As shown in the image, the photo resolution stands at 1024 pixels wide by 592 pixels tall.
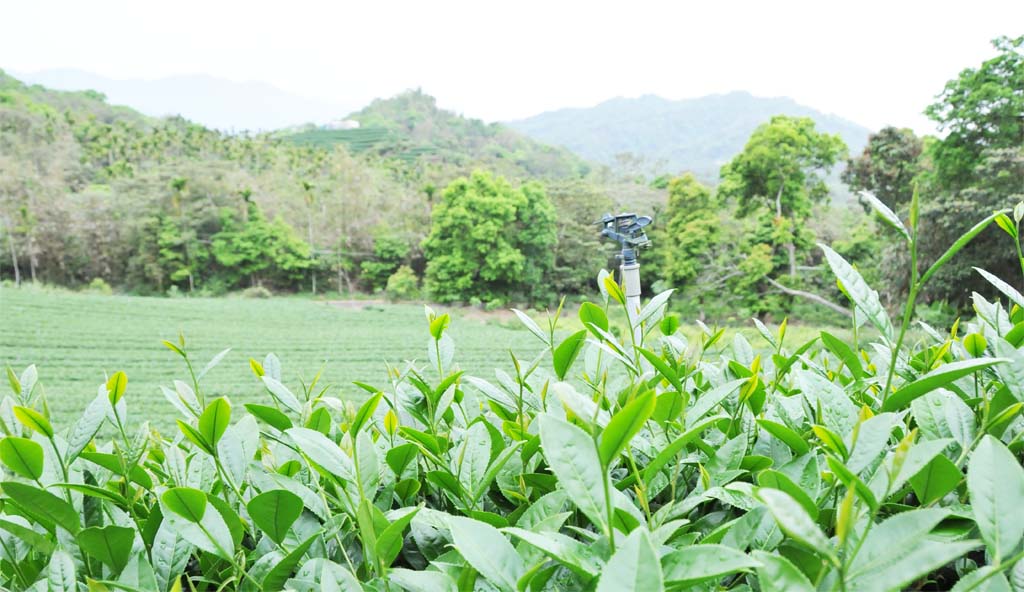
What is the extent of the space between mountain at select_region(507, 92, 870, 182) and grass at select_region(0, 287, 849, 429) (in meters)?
55.9

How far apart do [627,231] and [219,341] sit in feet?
41.1

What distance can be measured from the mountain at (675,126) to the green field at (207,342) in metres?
56.4

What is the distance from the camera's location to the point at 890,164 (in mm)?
12625

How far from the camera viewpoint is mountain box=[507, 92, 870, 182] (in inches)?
2854

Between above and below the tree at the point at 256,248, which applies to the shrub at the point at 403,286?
below

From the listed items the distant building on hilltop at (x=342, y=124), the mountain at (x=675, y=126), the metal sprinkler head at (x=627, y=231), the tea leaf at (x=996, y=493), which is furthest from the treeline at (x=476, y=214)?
the mountain at (x=675, y=126)

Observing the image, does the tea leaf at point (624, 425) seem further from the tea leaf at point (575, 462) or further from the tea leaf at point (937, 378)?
the tea leaf at point (937, 378)

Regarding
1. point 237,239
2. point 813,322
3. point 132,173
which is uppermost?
point 132,173

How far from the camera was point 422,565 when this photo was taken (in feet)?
1.26

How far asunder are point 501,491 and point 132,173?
31.5 m

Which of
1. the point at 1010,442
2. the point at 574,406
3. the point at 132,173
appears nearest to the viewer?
the point at 574,406

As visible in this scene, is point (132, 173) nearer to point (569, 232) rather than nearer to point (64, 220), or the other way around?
point (64, 220)

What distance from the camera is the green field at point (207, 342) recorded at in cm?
902

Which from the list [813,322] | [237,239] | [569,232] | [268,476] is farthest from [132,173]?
[268,476]
